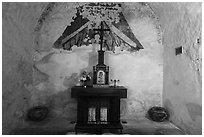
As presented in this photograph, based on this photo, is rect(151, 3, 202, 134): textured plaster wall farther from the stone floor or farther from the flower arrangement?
the flower arrangement

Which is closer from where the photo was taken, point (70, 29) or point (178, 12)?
point (178, 12)

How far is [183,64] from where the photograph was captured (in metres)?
4.13

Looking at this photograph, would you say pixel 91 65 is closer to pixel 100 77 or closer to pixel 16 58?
pixel 100 77

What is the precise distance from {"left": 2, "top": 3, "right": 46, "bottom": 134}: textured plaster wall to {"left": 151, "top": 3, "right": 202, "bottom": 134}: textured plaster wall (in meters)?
3.13

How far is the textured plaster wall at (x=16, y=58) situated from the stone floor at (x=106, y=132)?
382 mm

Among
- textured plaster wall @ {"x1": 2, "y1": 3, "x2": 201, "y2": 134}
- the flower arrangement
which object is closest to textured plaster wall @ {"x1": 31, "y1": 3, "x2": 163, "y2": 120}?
textured plaster wall @ {"x1": 2, "y1": 3, "x2": 201, "y2": 134}

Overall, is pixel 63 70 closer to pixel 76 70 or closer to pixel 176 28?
pixel 76 70

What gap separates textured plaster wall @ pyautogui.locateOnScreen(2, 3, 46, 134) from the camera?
3645 mm

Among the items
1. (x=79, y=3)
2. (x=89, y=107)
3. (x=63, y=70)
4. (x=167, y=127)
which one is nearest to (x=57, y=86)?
(x=63, y=70)

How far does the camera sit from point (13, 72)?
3988mm

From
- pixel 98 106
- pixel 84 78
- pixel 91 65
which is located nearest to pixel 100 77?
pixel 84 78

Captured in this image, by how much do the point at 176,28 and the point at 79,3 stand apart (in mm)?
2545

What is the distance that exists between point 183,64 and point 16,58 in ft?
11.5

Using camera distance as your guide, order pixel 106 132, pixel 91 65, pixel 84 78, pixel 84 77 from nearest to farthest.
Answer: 1. pixel 106 132
2. pixel 84 78
3. pixel 84 77
4. pixel 91 65
